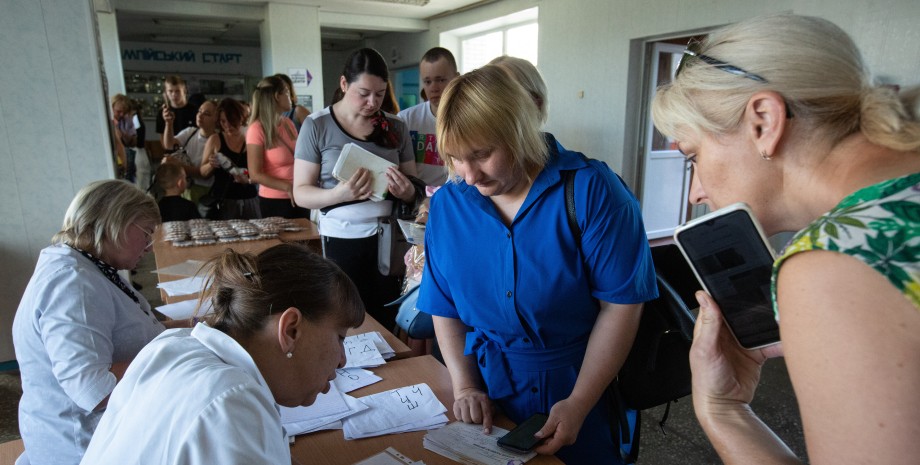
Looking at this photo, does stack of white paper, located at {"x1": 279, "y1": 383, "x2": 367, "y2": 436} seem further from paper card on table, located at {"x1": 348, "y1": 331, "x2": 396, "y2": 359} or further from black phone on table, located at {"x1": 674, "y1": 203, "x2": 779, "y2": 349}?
black phone on table, located at {"x1": 674, "y1": 203, "x2": 779, "y2": 349}

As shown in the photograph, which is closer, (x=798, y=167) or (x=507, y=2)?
(x=798, y=167)

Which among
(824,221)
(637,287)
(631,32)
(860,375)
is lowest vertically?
(637,287)

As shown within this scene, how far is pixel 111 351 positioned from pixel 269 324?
2.59 feet

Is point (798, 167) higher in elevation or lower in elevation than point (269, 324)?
higher

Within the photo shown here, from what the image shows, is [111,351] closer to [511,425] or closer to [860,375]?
[511,425]

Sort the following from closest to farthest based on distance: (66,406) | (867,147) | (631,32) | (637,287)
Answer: (867,147)
(637,287)
(66,406)
(631,32)

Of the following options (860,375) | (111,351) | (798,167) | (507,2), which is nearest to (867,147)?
(798,167)

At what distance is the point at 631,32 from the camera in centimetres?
593

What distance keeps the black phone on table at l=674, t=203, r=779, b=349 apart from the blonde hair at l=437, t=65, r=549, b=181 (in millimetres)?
521

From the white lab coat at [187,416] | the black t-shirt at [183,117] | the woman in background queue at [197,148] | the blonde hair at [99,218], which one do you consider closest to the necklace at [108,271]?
the blonde hair at [99,218]

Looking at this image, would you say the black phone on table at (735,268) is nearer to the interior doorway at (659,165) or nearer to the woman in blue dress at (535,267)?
the woman in blue dress at (535,267)

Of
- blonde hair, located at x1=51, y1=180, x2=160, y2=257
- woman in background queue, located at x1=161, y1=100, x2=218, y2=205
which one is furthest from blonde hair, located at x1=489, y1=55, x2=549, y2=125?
woman in background queue, located at x1=161, y1=100, x2=218, y2=205

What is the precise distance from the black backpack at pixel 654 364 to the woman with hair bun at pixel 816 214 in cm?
52

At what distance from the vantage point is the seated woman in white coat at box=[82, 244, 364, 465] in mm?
776
